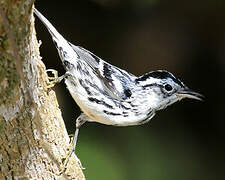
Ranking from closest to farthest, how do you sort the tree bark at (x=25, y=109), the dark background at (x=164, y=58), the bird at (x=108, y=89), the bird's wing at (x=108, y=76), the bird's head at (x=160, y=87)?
1. the tree bark at (x=25, y=109)
2. the bird at (x=108, y=89)
3. the bird's wing at (x=108, y=76)
4. the bird's head at (x=160, y=87)
5. the dark background at (x=164, y=58)

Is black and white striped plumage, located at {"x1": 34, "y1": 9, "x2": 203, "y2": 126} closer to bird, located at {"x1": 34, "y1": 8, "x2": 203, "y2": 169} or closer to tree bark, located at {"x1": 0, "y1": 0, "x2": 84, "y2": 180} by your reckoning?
bird, located at {"x1": 34, "y1": 8, "x2": 203, "y2": 169}

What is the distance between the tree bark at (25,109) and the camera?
2625 millimetres

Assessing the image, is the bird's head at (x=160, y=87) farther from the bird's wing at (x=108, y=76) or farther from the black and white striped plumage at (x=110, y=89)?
the bird's wing at (x=108, y=76)

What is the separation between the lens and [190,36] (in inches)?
273

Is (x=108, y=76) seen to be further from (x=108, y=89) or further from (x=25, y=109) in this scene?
(x=25, y=109)

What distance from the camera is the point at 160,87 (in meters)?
4.10

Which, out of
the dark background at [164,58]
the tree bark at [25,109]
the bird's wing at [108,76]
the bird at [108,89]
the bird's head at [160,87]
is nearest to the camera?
the tree bark at [25,109]

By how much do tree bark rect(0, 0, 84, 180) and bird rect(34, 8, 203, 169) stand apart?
0.65 ft

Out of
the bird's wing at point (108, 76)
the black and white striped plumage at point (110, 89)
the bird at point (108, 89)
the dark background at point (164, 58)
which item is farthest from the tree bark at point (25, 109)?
the dark background at point (164, 58)

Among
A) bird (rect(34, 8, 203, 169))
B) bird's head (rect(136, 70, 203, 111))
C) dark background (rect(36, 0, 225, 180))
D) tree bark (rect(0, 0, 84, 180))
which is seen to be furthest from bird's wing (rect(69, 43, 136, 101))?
dark background (rect(36, 0, 225, 180))

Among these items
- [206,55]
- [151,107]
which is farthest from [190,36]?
[151,107]

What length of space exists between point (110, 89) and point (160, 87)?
420mm

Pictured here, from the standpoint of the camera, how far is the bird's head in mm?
4070

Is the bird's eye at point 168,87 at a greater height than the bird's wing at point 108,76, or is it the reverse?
the bird's wing at point 108,76
